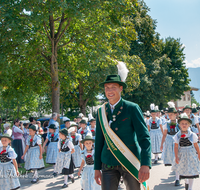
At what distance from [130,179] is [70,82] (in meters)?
13.3

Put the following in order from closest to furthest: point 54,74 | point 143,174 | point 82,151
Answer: point 143,174
point 82,151
point 54,74

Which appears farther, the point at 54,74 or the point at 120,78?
the point at 54,74

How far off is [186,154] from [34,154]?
4.76m

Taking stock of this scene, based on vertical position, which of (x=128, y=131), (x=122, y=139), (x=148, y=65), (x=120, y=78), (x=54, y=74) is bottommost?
(x=122, y=139)

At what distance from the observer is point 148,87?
28359mm

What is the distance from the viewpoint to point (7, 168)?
6.08 metres

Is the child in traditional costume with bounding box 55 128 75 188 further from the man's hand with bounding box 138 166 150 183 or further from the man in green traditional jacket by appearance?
the man's hand with bounding box 138 166 150 183

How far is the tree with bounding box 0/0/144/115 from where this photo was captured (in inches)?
423

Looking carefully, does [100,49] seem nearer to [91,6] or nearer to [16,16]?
[91,6]

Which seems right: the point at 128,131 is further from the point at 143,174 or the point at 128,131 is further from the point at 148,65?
the point at 148,65

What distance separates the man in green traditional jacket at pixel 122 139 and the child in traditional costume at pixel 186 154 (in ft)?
10.4

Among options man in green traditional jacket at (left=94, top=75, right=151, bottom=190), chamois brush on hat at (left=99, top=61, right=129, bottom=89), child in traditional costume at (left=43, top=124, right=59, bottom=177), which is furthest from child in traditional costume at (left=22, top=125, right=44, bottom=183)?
chamois brush on hat at (left=99, top=61, right=129, bottom=89)

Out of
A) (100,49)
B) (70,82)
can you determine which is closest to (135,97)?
(70,82)

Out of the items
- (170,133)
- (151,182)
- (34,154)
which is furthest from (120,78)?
(34,154)
